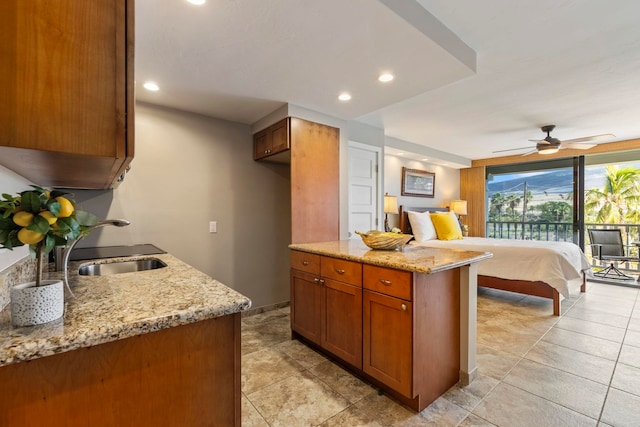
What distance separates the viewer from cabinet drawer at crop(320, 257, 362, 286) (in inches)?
76.3

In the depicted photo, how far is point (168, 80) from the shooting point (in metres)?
2.24

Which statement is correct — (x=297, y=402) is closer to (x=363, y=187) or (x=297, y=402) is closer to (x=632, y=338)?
(x=363, y=187)

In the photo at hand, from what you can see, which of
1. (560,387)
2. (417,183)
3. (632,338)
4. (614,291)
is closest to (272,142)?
(560,387)

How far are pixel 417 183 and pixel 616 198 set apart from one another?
12.0 feet

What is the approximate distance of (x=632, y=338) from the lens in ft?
8.42

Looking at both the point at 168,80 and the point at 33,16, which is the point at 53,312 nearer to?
the point at 33,16

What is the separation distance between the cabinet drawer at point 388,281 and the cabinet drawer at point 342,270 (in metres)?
0.07

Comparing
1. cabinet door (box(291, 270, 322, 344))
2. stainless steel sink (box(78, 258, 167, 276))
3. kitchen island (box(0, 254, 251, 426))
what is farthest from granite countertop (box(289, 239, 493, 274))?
stainless steel sink (box(78, 258, 167, 276))

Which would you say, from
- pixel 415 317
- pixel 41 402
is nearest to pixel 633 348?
pixel 415 317

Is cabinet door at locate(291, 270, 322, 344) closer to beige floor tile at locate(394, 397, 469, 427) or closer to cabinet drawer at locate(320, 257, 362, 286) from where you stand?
cabinet drawer at locate(320, 257, 362, 286)

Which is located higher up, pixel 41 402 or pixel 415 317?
pixel 41 402

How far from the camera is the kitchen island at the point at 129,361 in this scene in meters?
0.69

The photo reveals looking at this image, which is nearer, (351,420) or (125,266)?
(351,420)

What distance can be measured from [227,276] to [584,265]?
459 cm
